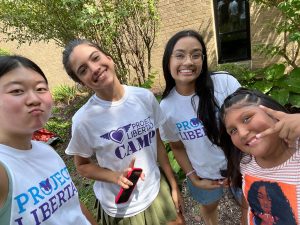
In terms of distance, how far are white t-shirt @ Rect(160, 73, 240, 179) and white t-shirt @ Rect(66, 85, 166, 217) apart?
217 mm

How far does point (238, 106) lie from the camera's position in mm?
1534

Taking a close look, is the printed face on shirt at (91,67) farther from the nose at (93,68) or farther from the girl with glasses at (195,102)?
the girl with glasses at (195,102)

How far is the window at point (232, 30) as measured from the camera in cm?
652

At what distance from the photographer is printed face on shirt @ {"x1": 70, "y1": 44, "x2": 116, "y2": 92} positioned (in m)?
1.87

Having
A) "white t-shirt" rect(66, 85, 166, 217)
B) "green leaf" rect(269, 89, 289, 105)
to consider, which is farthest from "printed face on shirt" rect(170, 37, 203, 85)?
"green leaf" rect(269, 89, 289, 105)

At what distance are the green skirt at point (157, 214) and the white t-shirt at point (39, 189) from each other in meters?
0.52

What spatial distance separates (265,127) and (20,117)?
1.12 metres

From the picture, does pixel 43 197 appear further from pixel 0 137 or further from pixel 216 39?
pixel 216 39

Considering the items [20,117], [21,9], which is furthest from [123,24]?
[20,117]

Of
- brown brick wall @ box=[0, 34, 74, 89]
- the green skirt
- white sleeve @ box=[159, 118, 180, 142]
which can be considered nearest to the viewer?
the green skirt

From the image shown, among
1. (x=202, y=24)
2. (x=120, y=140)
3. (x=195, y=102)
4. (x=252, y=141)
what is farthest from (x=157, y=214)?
(x=202, y=24)

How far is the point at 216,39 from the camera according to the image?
22.2 ft

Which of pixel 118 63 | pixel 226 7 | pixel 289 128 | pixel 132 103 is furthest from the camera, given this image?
pixel 226 7

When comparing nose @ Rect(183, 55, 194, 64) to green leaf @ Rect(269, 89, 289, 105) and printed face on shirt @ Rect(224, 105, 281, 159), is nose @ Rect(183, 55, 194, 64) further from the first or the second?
green leaf @ Rect(269, 89, 289, 105)
